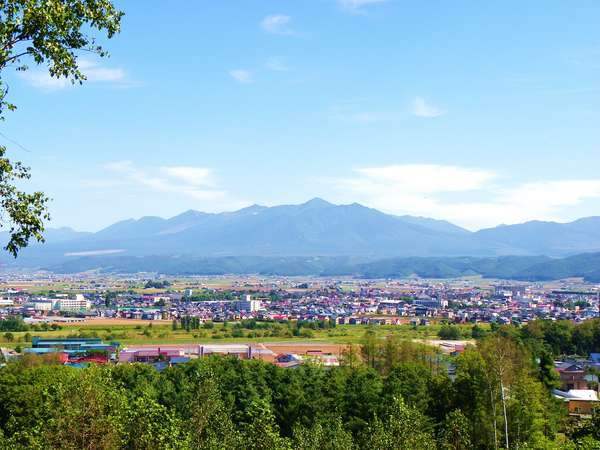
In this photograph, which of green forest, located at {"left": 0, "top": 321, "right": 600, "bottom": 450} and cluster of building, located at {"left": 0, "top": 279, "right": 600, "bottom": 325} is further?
cluster of building, located at {"left": 0, "top": 279, "right": 600, "bottom": 325}

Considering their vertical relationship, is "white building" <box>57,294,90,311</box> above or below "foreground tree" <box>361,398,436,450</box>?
below

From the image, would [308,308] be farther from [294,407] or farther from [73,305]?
[294,407]

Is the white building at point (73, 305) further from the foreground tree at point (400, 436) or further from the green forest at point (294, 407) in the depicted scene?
the foreground tree at point (400, 436)

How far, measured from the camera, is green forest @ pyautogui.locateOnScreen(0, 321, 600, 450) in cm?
1178

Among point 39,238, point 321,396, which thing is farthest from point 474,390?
point 39,238

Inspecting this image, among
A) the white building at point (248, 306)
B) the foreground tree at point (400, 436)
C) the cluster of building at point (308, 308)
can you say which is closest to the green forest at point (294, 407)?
the foreground tree at point (400, 436)

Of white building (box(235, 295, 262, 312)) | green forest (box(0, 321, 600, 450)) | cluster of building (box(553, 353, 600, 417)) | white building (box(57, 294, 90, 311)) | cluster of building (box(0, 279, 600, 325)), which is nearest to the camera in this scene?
green forest (box(0, 321, 600, 450))

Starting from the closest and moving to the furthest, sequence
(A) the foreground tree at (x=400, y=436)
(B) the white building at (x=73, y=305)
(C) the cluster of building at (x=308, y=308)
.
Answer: (A) the foreground tree at (x=400, y=436) → (C) the cluster of building at (x=308, y=308) → (B) the white building at (x=73, y=305)

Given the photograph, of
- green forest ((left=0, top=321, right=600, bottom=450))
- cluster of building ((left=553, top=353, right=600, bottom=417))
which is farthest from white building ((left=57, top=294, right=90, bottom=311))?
cluster of building ((left=553, top=353, right=600, bottom=417))

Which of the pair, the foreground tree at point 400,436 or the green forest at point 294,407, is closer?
the green forest at point 294,407

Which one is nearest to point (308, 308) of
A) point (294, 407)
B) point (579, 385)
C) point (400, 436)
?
point (579, 385)

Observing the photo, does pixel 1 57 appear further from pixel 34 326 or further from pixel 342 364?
pixel 34 326

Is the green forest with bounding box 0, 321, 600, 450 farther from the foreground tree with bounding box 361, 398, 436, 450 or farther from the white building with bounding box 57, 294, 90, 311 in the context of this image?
the white building with bounding box 57, 294, 90, 311

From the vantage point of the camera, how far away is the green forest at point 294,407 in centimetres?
1178
